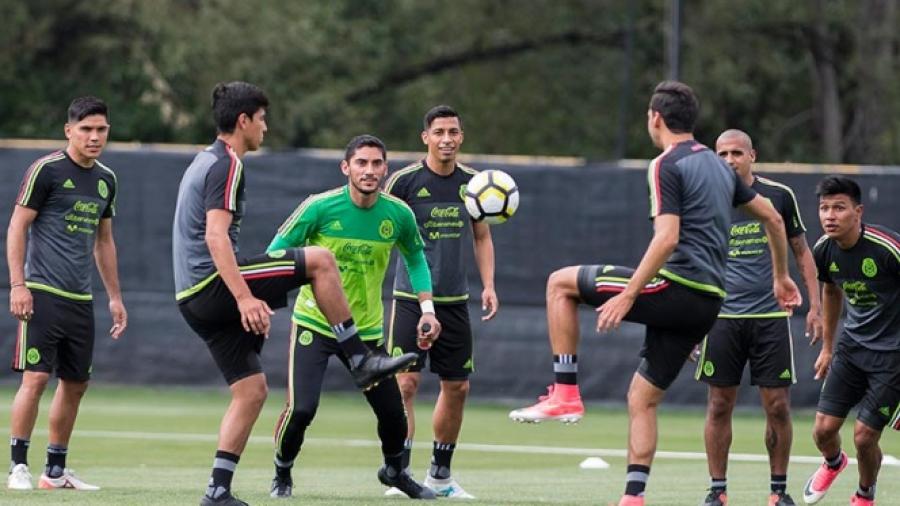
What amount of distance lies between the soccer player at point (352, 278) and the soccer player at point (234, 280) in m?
0.75

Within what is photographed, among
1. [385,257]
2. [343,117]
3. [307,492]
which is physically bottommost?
[307,492]

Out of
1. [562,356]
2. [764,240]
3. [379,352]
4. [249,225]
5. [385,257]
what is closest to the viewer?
[562,356]

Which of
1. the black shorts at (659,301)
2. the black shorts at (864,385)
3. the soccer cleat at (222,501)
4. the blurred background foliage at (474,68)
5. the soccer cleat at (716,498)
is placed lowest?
the soccer cleat at (716,498)

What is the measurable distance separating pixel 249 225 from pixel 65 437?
8490 mm

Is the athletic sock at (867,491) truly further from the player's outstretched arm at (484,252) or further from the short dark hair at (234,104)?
the short dark hair at (234,104)

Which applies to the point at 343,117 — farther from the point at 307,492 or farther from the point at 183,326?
the point at 307,492

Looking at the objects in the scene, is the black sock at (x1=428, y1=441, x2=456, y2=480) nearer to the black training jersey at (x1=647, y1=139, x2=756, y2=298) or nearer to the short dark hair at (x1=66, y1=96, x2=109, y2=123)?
the black training jersey at (x1=647, y1=139, x2=756, y2=298)

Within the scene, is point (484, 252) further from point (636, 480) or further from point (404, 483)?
point (636, 480)

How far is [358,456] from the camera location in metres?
14.6

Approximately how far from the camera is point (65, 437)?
443 inches

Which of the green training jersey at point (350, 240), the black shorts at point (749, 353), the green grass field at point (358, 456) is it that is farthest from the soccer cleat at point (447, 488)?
the black shorts at point (749, 353)

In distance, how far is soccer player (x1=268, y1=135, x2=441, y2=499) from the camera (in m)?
10.4

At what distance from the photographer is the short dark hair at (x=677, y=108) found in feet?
30.5

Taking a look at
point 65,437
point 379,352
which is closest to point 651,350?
point 379,352
